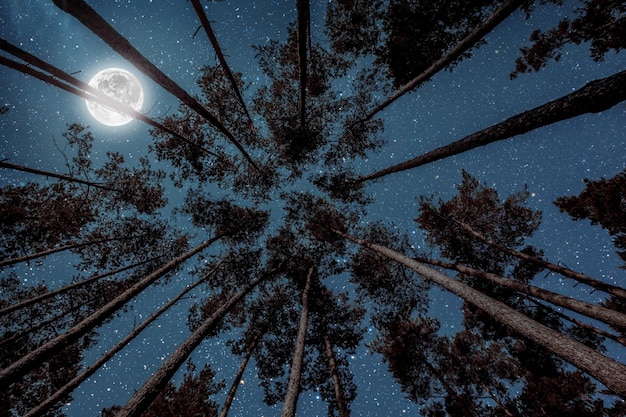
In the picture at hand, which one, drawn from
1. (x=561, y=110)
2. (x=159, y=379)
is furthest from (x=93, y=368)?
(x=561, y=110)

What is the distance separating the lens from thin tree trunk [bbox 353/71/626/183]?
101 inches

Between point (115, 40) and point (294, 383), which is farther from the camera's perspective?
point (294, 383)

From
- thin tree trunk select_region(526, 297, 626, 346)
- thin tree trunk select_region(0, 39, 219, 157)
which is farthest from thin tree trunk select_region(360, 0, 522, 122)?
thin tree trunk select_region(526, 297, 626, 346)

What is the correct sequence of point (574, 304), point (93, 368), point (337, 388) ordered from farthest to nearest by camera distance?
point (337, 388) → point (93, 368) → point (574, 304)

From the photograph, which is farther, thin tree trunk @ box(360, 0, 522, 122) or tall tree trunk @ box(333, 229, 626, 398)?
thin tree trunk @ box(360, 0, 522, 122)

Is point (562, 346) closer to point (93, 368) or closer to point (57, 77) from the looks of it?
point (57, 77)

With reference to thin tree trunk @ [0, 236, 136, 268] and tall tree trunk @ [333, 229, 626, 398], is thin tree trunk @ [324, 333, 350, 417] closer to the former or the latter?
tall tree trunk @ [333, 229, 626, 398]

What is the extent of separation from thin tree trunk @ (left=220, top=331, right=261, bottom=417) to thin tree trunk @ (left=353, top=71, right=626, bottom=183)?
33.6ft

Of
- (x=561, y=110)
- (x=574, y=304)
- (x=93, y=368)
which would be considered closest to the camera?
(x=561, y=110)

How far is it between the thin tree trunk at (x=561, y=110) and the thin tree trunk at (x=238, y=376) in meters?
10.2

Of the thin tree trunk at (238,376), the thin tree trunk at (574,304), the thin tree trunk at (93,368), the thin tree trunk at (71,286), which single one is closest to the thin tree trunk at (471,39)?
the thin tree trunk at (574,304)

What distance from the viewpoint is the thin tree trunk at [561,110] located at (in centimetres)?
257

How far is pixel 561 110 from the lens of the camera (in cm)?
295

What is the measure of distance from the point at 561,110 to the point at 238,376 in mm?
11440
